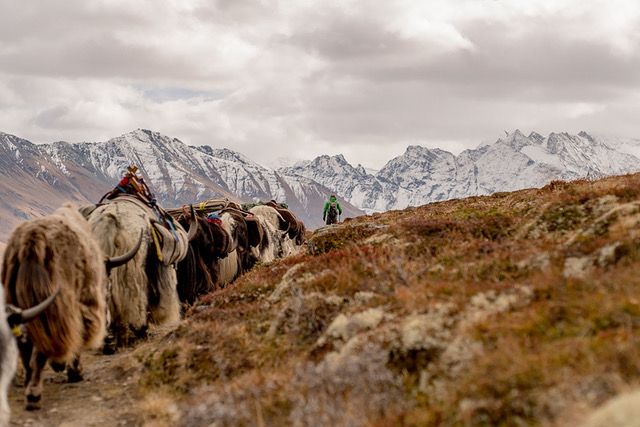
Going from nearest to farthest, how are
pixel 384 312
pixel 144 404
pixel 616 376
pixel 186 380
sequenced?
pixel 616 376 < pixel 384 312 < pixel 144 404 < pixel 186 380

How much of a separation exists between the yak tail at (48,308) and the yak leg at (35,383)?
6.1 inches

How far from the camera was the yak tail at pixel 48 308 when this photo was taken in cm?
732

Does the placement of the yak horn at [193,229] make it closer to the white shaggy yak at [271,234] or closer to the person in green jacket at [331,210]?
the white shaggy yak at [271,234]

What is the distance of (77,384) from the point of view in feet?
28.4

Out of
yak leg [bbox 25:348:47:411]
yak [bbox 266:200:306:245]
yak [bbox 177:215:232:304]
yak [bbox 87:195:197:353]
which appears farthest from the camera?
yak [bbox 266:200:306:245]

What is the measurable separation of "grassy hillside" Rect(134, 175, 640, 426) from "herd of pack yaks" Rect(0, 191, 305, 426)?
1.06m

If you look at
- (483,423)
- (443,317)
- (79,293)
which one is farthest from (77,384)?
(483,423)

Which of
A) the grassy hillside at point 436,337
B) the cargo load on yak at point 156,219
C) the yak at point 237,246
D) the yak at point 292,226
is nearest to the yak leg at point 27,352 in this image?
the grassy hillside at point 436,337

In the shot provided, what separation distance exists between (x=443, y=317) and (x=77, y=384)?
5379mm

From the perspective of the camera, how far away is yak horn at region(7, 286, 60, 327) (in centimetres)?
652

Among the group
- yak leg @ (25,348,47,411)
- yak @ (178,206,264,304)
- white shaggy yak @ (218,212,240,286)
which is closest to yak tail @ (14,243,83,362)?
yak leg @ (25,348,47,411)

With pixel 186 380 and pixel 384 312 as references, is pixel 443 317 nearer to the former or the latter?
pixel 384 312

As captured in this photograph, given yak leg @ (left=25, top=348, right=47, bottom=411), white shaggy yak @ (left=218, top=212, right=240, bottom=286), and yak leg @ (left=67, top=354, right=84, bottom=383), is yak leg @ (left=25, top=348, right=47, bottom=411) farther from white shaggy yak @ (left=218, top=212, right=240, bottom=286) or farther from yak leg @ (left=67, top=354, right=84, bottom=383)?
white shaggy yak @ (left=218, top=212, right=240, bottom=286)

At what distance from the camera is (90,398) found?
806 cm
